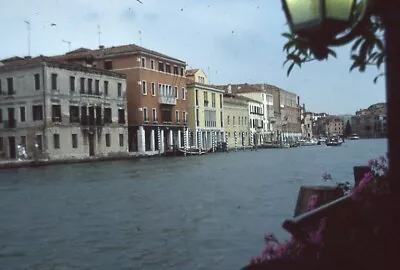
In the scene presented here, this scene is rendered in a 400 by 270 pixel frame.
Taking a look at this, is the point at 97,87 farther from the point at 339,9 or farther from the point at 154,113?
the point at 339,9

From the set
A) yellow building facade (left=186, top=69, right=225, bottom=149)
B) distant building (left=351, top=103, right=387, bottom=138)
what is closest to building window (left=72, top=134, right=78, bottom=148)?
yellow building facade (left=186, top=69, right=225, bottom=149)

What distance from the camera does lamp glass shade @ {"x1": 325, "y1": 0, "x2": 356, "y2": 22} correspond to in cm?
174

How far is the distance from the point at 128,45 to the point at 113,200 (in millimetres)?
38181

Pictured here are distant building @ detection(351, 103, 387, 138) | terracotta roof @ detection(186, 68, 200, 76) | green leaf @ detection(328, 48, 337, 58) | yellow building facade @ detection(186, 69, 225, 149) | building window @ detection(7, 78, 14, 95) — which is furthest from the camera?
distant building @ detection(351, 103, 387, 138)

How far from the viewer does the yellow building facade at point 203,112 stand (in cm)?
5959

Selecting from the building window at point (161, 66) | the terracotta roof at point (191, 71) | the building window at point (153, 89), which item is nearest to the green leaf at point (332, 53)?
the building window at point (153, 89)

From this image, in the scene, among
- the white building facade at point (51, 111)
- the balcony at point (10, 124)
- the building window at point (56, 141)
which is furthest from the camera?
the balcony at point (10, 124)

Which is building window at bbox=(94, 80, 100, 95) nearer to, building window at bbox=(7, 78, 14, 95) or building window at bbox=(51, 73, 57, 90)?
building window at bbox=(51, 73, 57, 90)

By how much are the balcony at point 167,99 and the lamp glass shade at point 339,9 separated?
50.3m

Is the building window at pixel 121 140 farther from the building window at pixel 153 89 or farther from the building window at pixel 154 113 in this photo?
the building window at pixel 153 89

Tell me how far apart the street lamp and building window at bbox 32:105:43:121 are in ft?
126

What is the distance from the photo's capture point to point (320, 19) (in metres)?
1.74

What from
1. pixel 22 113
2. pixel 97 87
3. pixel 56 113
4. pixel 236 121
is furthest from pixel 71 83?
pixel 236 121

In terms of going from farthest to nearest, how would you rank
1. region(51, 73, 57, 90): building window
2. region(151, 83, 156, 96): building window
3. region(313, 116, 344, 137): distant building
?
region(313, 116, 344, 137): distant building → region(151, 83, 156, 96): building window → region(51, 73, 57, 90): building window
